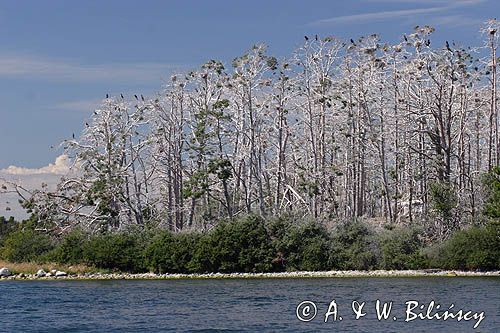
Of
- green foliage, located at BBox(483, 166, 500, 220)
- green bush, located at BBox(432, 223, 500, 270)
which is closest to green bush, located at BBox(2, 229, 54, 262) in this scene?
green bush, located at BBox(432, 223, 500, 270)

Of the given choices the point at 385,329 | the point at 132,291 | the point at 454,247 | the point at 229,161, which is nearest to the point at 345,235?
the point at 454,247

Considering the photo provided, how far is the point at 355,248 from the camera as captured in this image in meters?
61.8

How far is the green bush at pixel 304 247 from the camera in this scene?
203 feet

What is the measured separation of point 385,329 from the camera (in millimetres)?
29719

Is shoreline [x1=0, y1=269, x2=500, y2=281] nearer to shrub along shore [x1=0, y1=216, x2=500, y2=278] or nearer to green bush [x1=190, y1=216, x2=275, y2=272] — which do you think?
shrub along shore [x1=0, y1=216, x2=500, y2=278]

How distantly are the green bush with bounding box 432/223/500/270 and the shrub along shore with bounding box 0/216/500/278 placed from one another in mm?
65

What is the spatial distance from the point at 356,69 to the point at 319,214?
38.9ft

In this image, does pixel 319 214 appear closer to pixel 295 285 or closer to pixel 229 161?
pixel 229 161

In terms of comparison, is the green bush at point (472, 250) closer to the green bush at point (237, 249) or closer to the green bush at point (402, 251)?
the green bush at point (402, 251)

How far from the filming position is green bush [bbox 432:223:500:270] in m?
58.5

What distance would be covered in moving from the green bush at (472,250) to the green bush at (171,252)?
17.1 m

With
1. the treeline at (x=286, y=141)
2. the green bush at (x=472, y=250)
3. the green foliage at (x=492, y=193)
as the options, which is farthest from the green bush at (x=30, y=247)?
the green foliage at (x=492, y=193)

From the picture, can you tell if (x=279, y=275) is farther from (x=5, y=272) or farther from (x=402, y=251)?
(x=5, y=272)

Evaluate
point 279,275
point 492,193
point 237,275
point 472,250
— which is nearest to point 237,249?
point 237,275
